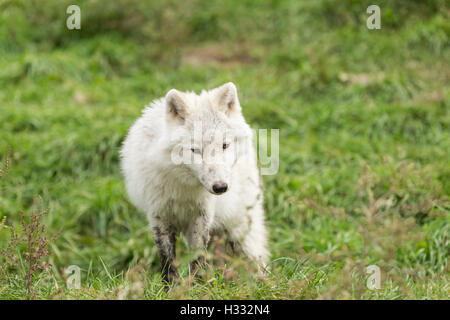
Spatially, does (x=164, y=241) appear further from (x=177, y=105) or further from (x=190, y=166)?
(x=177, y=105)

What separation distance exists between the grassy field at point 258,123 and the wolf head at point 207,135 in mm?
667

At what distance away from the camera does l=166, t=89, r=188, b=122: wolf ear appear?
11.7 feet

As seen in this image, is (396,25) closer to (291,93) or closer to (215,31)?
(291,93)

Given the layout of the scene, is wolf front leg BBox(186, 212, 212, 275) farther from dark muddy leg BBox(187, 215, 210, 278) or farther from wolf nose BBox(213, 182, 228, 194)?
wolf nose BBox(213, 182, 228, 194)

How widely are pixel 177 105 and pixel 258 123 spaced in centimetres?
389

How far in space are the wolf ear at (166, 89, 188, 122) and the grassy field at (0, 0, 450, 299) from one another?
1.14m

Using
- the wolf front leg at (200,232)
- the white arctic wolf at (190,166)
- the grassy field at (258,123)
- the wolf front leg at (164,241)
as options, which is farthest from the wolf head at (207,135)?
the grassy field at (258,123)

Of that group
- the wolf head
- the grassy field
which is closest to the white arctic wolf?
the wolf head

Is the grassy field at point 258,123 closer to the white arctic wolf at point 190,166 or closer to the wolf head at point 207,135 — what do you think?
the white arctic wolf at point 190,166

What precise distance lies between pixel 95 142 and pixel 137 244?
1656 mm

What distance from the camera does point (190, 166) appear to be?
3.49 metres

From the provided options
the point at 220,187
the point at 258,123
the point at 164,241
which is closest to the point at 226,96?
the point at 220,187

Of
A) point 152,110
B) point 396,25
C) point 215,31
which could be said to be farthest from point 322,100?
point 152,110

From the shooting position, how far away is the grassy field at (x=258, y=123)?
3805 millimetres
